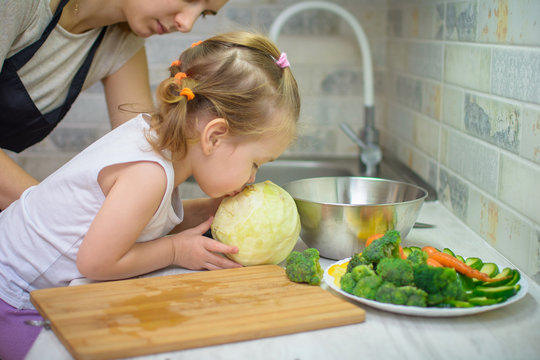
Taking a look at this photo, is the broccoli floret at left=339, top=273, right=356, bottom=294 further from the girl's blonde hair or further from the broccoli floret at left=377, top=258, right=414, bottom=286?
the girl's blonde hair

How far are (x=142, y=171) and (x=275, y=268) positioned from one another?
34 cm

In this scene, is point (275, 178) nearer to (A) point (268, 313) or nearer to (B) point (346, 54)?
(B) point (346, 54)

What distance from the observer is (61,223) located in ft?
4.30

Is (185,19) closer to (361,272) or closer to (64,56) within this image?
(64,56)

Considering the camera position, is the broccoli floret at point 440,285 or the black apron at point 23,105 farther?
Answer: the black apron at point 23,105

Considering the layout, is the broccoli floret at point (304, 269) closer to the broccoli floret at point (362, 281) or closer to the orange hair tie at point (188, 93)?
the broccoli floret at point (362, 281)

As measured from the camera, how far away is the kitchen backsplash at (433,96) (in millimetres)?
1298

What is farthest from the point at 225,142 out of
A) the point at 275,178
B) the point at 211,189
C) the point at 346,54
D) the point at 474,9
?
the point at 346,54

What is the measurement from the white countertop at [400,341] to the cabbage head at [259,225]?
0.88ft

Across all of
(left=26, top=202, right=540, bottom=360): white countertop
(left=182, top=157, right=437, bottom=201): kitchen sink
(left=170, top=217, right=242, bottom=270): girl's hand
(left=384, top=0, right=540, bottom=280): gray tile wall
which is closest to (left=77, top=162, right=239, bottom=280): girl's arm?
(left=170, top=217, right=242, bottom=270): girl's hand

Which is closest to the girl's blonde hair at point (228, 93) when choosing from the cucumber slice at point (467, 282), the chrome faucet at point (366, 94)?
the cucumber slice at point (467, 282)

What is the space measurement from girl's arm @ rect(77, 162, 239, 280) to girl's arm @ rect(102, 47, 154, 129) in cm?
65

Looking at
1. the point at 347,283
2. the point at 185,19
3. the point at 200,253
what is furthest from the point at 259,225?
the point at 185,19

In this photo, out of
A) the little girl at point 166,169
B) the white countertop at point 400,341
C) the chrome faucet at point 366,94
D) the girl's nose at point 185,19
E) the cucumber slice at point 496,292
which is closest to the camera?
the white countertop at point 400,341
